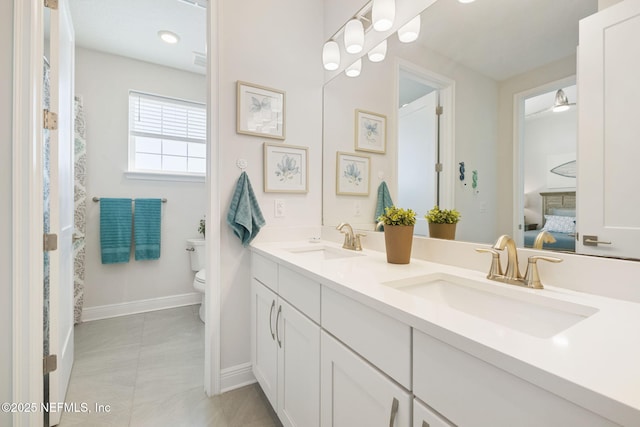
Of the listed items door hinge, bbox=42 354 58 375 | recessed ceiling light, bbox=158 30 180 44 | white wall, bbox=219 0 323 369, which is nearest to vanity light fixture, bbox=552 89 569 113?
white wall, bbox=219 0 323 369

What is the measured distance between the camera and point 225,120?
5.30 feet

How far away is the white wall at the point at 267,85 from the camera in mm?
1623

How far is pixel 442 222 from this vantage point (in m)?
1.20

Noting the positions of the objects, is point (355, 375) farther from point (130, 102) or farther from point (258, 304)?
point (130, 102)

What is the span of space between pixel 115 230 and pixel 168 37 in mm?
1805

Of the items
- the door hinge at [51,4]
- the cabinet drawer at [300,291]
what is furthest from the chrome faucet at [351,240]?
the door hinge at [51,4]

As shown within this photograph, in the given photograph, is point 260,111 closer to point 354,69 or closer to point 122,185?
point 354,69

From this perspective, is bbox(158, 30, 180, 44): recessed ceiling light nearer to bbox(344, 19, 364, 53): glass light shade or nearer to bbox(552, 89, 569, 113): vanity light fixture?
bbox(344, 19, 364, 53): glass light shade

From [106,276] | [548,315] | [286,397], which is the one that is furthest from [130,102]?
[548,315]

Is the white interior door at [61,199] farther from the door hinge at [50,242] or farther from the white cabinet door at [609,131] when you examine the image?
the white cabinet door at [609,131]

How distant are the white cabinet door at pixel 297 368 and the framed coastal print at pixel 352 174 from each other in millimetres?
846

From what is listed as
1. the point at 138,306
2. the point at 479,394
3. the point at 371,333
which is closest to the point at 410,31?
the point at 371,333

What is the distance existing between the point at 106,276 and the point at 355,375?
2.82 m

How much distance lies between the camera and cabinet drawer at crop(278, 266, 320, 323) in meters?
1.00
